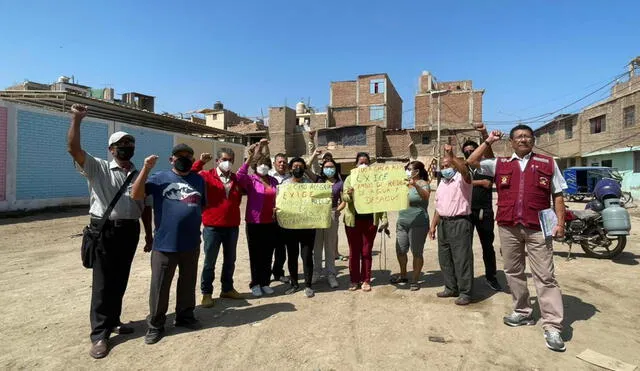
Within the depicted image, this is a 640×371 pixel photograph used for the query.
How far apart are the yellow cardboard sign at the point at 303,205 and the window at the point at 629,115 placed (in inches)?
1108

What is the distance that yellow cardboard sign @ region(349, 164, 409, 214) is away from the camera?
509 cm

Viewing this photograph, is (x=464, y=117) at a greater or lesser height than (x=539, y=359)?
greater

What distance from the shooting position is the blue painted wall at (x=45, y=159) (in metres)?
14.2

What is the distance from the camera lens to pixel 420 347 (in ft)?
11.3

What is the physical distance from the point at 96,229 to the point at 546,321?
4.34 metres

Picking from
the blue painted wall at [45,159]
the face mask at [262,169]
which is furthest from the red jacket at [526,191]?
the blue painted wall at [45,159]

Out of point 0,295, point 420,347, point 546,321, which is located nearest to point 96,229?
point 0,295

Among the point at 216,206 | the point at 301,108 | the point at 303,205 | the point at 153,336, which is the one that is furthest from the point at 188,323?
the point at 301,108

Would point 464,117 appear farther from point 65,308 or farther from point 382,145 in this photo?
point 65,308

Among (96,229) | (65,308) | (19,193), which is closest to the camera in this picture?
(96,229)

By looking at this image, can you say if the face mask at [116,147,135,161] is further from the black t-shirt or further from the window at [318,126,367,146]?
the window at [318,126,367,146]

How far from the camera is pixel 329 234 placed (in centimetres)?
552

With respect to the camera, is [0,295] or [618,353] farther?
[0,295]

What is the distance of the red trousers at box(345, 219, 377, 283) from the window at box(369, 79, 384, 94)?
4448 centimetres
